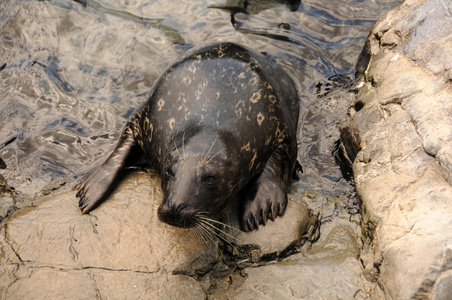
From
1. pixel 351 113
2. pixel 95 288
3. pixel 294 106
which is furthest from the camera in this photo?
pixel 294 106

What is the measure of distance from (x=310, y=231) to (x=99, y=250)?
187 centimetres

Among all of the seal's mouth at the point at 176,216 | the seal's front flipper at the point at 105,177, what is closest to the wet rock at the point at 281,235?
the seal's mouth at the point at 176,216

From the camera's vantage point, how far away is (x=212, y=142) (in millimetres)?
4711

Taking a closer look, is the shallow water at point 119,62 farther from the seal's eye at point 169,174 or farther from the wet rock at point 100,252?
the seal's eye at point 169,174

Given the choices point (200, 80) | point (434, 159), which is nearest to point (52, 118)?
point (200, 80)

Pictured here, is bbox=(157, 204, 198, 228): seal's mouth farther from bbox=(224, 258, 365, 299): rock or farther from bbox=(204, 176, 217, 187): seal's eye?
bbox=(224, 258, 365, 299): rock

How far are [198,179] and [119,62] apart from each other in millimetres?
3357

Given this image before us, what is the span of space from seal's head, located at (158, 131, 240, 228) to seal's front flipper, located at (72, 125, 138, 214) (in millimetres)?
751

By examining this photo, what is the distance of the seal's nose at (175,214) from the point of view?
14.1 ft

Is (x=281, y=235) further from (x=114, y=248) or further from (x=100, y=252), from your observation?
(x=100, y=252)

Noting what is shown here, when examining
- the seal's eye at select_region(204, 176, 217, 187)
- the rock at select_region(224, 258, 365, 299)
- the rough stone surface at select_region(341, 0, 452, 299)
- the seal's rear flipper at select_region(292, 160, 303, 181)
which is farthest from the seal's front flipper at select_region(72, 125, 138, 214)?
the rough stone surface at select_region(341, 0, 452, 299)

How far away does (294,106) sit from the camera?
6.45 metres

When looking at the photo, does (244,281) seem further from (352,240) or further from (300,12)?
(300,12)

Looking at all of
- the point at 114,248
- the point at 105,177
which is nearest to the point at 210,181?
the point at 114,248
